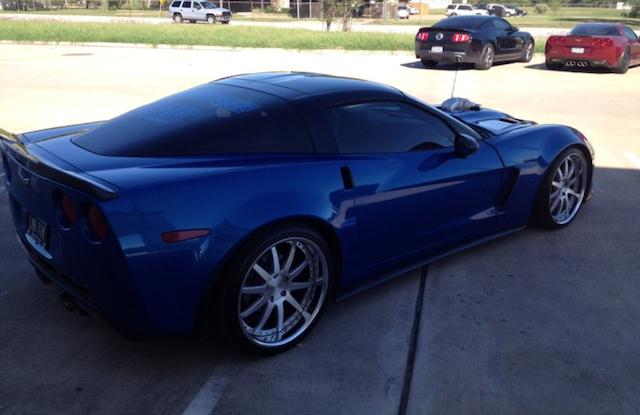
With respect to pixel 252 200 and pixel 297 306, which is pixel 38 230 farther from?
pixel 297 306

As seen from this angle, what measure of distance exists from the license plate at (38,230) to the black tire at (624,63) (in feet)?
49.7

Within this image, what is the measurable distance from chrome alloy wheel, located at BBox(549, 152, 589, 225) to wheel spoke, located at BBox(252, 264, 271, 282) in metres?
2.62

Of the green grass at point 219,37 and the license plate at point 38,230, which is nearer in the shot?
the license plate at point 38,230

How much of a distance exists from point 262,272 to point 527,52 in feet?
55.0

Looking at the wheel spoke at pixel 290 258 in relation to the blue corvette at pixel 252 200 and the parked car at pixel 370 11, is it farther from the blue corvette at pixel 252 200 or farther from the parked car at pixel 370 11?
the parked car at pixel 370 11

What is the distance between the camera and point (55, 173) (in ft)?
8.94

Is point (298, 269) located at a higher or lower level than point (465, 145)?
lower

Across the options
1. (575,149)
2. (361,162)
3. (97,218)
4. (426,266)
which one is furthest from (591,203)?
(97,218)

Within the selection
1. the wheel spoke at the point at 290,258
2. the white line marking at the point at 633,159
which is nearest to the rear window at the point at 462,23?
the white line marking at the point at 633,159

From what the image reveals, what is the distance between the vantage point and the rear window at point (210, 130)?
10.0ft

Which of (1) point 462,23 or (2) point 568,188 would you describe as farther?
(1) point 462,23

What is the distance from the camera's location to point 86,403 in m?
2.73

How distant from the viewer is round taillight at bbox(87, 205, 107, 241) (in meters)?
2.53

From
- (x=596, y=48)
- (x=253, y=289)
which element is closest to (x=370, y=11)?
(x=596, y=48)
